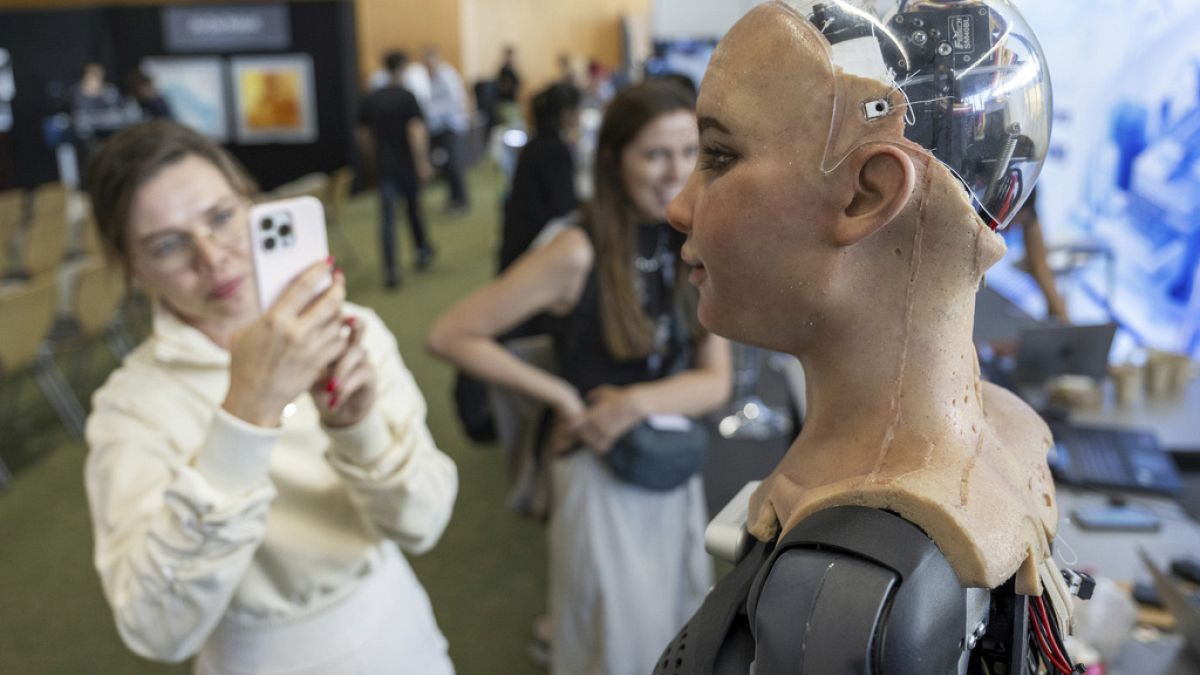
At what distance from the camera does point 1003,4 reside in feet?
2.06

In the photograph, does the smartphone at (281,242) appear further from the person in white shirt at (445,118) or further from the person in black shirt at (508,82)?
the person in black shirt at (508,82)

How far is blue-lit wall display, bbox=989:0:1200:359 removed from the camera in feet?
8.79

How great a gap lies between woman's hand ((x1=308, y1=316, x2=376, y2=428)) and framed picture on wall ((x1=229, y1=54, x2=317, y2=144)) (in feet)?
32.9

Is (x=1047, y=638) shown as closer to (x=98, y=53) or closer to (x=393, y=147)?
(x=393, y=147)

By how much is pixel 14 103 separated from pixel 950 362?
1185cm

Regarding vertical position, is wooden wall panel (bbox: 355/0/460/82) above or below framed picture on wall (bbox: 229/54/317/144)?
above

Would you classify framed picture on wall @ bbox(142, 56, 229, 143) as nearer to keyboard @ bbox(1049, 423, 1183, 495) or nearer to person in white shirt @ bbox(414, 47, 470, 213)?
person in white shirt @ bbox(414, 47, 470, 213)

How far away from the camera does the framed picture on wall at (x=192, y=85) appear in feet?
33.7

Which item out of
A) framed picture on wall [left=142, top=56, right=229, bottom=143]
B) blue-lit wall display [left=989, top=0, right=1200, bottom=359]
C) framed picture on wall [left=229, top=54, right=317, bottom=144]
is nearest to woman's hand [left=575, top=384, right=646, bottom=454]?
blue-lit wall display [left=989, top=0, right=1200, bottom=359]

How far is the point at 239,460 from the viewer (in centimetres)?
106

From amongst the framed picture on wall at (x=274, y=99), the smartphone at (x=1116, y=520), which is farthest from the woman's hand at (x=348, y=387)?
the framed picture on wall at (x=274, y=99)

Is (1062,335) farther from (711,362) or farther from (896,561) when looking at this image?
(896,561)

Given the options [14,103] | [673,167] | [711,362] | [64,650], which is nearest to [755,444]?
[711,362]

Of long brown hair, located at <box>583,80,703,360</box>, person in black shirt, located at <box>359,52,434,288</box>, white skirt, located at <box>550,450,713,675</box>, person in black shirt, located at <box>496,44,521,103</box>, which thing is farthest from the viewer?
person in black shirt, located at <box>496,44,521,103</box>
